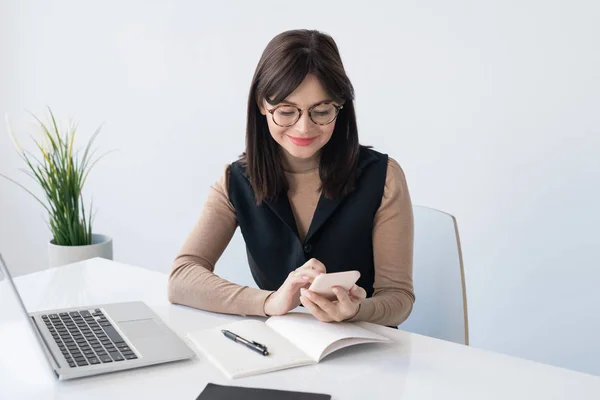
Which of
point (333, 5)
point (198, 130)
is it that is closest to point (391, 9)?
point (333, 5)

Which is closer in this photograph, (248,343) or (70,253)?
(248,343)

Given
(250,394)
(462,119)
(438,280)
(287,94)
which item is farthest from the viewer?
(462,119)

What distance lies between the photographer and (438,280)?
5.93 ft

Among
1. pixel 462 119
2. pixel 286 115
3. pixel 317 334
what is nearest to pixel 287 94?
pixel 286 115

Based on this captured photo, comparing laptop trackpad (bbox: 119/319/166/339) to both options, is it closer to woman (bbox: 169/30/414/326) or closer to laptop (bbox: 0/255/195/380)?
laptop (bbox: 0/255/195/380)

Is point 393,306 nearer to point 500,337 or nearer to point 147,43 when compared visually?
point 500,337

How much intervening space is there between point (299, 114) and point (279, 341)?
21.7 inches

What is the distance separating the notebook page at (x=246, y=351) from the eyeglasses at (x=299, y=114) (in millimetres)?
485

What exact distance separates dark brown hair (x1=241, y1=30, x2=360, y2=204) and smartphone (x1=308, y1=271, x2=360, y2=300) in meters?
0.43

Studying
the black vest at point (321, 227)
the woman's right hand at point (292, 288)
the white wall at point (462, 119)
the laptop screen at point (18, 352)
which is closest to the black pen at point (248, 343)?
the woman's right hand at point (292, 288)

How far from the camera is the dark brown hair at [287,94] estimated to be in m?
1.64

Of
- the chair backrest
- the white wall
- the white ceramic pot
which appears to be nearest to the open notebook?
the chair backrest

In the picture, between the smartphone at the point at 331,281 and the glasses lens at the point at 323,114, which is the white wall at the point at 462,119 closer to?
the glasses lens at the point at 323,114

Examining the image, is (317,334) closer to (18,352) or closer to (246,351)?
(246,351)
